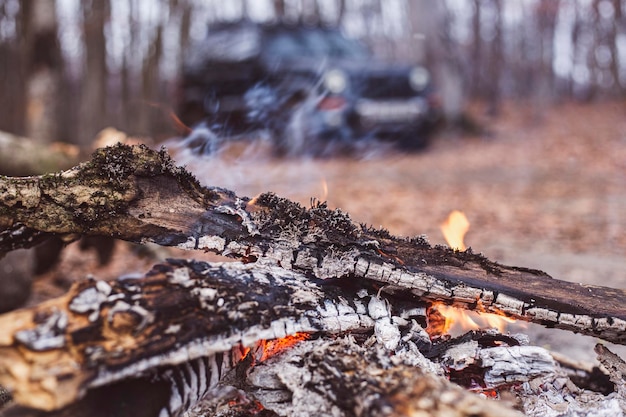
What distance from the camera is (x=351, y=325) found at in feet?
5.94

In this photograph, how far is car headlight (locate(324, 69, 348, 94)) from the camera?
892cm

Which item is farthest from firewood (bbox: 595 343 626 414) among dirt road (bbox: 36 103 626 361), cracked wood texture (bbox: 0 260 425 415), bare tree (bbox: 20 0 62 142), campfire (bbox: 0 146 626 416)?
bare tree (bbox: 20 0 62 142)

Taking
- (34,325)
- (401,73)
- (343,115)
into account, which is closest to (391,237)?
(34,325)

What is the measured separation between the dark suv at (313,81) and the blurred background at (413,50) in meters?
2.85

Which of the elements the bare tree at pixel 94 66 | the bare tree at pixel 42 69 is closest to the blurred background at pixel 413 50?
the bare tree at pixel 94 66

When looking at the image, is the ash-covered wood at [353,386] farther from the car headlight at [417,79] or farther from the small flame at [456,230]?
the car headlight at [417,79]

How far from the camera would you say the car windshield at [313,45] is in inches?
365

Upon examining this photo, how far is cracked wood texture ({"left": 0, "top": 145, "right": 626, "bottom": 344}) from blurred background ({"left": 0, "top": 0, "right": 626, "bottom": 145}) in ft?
35.8

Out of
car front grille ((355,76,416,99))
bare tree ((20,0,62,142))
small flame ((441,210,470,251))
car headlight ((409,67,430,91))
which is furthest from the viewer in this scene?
car headlight ((409,67,430,91))

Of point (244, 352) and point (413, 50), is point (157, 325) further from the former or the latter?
point (413, 50)

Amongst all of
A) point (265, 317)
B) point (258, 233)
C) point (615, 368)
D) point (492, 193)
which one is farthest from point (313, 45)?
point (265, 317)

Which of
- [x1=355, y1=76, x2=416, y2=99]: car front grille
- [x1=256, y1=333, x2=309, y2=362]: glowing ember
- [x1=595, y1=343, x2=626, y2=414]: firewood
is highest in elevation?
[x1=355, y1=76, x2=416, y2=99]: car front grille

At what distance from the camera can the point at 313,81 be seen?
862cm

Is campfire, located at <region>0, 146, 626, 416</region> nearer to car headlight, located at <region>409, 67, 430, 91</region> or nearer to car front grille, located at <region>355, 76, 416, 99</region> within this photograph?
car front grille, located at <region>355, 76, 416, 99</region>
